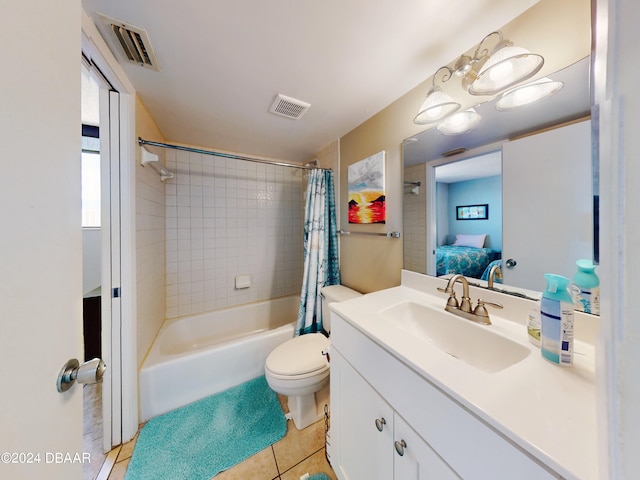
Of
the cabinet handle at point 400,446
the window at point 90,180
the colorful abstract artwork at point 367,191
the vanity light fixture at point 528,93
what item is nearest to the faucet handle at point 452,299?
the cabinet handle at point 400,446

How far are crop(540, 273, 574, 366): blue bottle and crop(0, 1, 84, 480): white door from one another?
3.78 feet

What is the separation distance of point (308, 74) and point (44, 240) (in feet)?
4.03

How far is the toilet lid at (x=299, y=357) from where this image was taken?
4.11 feet

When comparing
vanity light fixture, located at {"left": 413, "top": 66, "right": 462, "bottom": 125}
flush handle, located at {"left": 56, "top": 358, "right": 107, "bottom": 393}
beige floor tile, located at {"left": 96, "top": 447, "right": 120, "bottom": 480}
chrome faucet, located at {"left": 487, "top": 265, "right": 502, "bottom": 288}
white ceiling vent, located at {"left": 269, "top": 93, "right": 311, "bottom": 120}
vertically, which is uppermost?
white ceiling vent, located at {"left": 269, "top": 93, "right": 311, "bottom": 120}

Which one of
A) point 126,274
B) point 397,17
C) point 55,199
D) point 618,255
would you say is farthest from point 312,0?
point 126,274

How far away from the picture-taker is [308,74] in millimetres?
1140

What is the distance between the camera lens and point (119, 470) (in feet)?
3.56

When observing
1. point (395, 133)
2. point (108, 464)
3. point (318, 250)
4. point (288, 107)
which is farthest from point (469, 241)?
point (108, 464)

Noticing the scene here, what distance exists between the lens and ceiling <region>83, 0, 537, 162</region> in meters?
0.81

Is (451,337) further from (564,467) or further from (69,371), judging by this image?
(69,371)

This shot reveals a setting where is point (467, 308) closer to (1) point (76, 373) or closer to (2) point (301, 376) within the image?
(2) point (301, 376)

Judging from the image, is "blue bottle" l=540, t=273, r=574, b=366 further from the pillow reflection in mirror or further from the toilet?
the toilet

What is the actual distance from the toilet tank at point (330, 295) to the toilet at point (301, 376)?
22 cm

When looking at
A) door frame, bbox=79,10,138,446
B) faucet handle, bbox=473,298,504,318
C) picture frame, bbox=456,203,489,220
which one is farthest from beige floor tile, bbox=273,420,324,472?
picture frame, bbox=456,203,489,220
